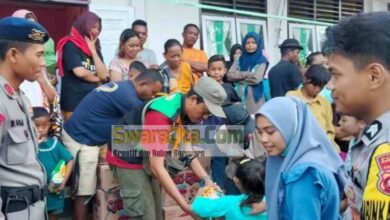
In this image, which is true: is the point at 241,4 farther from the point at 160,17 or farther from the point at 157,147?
the point at 157,147

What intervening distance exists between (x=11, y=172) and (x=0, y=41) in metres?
0.59

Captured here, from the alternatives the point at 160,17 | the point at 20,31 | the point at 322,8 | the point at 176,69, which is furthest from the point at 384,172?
the point at 322,8

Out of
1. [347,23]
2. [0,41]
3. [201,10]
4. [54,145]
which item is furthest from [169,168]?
[201,10]

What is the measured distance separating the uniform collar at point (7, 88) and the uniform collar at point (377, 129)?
5.26 feet

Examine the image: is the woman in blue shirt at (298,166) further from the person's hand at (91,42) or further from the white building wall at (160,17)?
the white building wall at (160,17)

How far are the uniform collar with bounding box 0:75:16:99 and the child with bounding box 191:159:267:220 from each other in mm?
1241

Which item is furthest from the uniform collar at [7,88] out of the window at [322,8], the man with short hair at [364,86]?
the window at [322,8]

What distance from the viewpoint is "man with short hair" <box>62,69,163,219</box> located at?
390 cm

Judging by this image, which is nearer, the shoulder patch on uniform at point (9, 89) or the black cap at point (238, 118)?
the shoulder patch on uniform at point (9, 89)

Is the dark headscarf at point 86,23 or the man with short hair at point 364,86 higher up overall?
the dark headscarf at point 86,23

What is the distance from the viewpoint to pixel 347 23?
4.40ft

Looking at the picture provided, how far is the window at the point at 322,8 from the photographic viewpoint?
8555 mm

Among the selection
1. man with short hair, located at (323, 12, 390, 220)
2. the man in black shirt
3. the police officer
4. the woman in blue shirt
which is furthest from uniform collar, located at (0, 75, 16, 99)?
the man in black shirt

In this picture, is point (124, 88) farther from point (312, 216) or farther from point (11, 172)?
point (312, 216)
